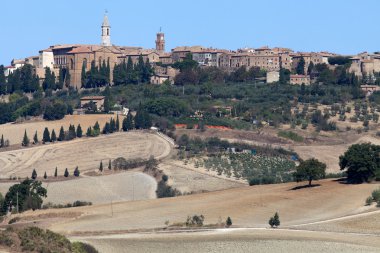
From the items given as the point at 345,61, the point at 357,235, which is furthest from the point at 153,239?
the point at 345,61

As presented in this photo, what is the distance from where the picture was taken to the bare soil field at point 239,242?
183ft

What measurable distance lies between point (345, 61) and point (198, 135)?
147 ft

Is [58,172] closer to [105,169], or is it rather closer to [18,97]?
[105,169]

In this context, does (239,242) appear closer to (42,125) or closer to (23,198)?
(23,198)

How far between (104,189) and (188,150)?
56.9ft

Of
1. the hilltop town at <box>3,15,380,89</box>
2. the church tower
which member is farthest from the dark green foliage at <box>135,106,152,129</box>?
the church tower

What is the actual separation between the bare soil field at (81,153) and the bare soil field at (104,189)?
20.1 ft

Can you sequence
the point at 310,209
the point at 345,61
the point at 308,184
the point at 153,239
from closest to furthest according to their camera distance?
the point at 153,239, the point at 310,209, the point at 308,184, the point at 345,61

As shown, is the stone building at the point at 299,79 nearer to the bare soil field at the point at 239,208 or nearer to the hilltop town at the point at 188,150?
the hilltop town at the point at 188,150

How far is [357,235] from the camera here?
200 ft

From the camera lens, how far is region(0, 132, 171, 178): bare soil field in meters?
109

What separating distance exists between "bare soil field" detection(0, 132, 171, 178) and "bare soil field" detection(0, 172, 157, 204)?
6.14 metres

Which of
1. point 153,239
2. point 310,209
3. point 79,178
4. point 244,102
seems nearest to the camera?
point 153,239

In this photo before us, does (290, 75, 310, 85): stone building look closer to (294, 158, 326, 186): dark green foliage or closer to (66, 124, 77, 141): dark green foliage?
(66, 124, 77, 141): dark green foliage
